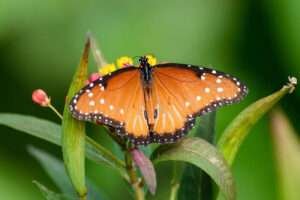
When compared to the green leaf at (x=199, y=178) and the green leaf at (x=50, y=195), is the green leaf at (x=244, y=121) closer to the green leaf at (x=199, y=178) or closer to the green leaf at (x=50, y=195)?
the green leaf at (x=199, y=178)

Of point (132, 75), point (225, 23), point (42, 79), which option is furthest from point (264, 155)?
point (132, 75)

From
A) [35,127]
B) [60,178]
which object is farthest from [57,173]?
[35,127]

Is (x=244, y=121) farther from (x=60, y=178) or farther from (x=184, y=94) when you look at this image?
(x=60, y=178)

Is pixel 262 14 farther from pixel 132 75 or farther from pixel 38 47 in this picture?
pixel 132 75

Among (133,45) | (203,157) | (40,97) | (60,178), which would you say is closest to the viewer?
(203,157)

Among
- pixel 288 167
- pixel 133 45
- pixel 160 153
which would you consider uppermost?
pixel 133 45

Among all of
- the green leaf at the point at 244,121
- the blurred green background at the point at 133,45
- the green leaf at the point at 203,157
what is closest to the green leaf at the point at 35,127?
the green leaf at the point at 203,157
